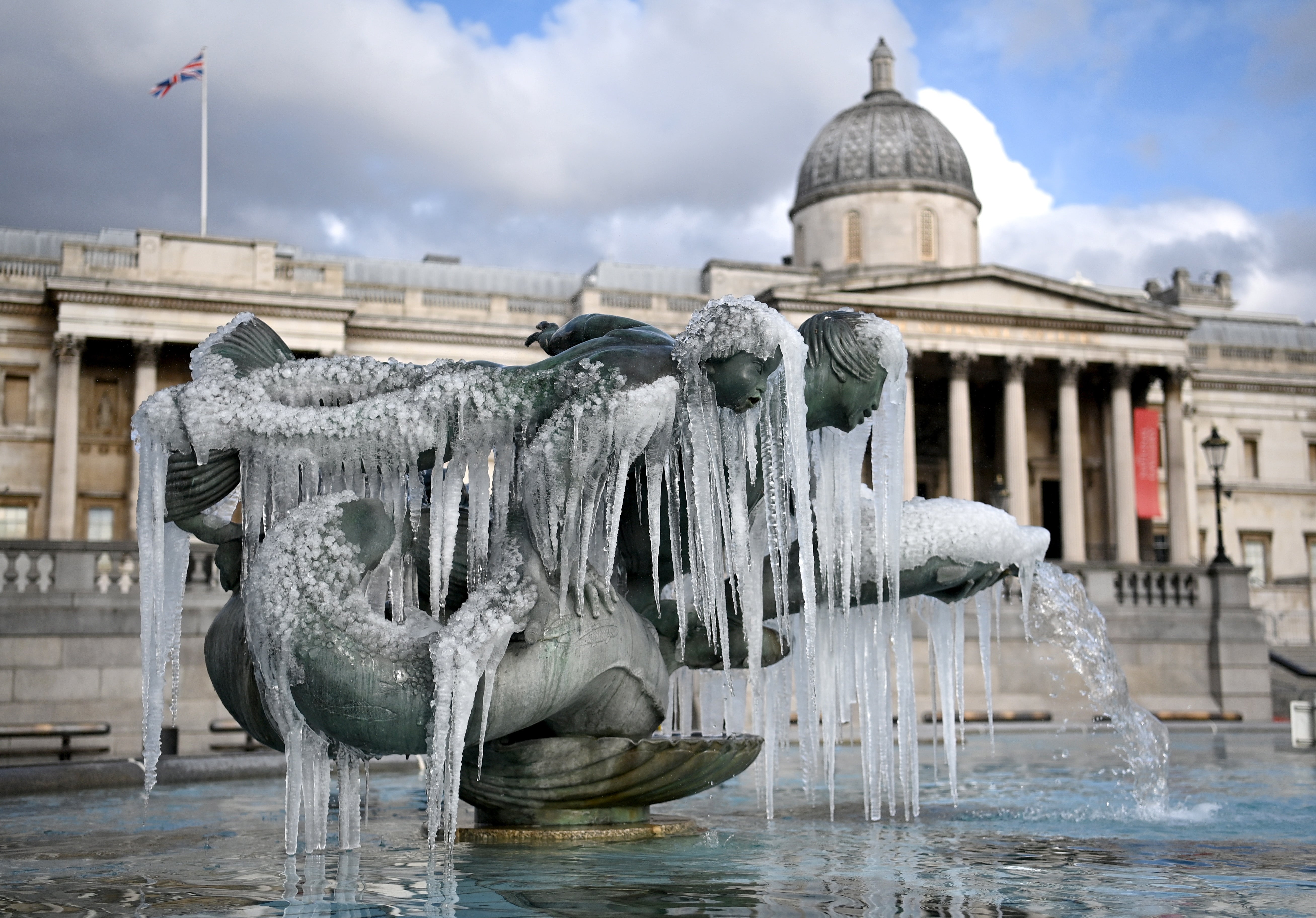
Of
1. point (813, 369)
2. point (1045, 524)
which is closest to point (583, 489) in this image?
point (813, 369)

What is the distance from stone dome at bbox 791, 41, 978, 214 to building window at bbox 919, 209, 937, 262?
988mm

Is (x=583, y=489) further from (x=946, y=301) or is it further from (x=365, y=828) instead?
(x=946, y=301)

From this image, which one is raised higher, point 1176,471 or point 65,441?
point 65,441

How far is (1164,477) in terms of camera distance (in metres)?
55.6

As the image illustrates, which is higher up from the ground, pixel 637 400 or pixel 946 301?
pixel 946 301

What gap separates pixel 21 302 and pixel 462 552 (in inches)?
1650

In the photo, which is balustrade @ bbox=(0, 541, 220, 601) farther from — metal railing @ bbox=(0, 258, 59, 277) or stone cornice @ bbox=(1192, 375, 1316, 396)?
stone cornice @ bbox=(1192, 375, 1316, 396)

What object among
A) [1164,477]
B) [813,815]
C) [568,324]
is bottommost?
[813,815]

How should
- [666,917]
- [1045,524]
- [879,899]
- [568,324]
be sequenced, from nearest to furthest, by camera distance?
[666,917], [879,899], [568,324], [1045,524]

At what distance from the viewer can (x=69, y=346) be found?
42719 mm

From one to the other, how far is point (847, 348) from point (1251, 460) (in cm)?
5698

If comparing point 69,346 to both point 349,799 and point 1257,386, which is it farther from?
point 1257,386

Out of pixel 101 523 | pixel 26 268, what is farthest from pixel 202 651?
pixel 26 268

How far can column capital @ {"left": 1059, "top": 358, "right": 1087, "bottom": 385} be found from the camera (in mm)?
49406
